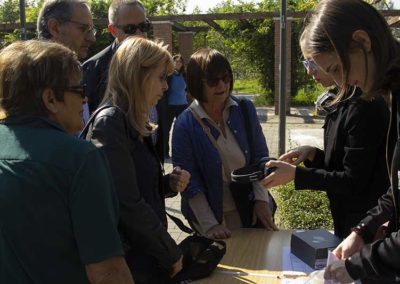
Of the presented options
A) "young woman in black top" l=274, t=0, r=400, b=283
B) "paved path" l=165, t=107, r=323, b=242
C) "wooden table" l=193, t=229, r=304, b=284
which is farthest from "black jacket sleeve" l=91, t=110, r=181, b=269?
"paved path" l=165, t=107, r=323, b=242

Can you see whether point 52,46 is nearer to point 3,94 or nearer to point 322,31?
point 3,94

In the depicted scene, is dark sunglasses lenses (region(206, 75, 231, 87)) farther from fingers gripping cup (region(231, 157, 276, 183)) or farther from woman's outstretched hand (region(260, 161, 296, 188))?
woman's outstretched hand (region(260, 161, 296, 188))

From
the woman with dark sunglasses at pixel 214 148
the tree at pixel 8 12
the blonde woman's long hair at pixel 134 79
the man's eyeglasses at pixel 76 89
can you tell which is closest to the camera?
the man's eyeglasses at pixel 76 89

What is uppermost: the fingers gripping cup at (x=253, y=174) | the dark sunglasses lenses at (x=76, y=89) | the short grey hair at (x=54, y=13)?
the short grey hair at (x=54, y=13)

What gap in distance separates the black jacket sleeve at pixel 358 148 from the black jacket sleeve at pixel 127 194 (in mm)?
749

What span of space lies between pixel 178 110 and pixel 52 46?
6892mm

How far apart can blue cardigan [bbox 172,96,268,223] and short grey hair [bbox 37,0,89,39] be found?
0.91m

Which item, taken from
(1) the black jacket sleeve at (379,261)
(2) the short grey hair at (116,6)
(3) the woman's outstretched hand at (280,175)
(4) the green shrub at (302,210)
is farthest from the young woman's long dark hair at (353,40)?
(4) the green shrub at (302,210)

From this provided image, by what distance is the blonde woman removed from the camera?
6.04 ft

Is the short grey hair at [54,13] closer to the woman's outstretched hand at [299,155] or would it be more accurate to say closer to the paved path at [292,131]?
the woman's outstretched hand at [299,155]

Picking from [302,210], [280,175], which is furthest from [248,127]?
[302,210]

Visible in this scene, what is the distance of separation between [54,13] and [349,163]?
1884mm

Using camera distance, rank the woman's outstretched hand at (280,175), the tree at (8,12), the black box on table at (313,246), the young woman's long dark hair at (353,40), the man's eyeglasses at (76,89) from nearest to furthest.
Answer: the man's eyeglasses at (76,89), the young woman's long dark hair at (353,40), the black box on table at (313,246), the woman's outstretched hand at (280,175), the tree at (8,12)

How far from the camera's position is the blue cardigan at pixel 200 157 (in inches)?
107
